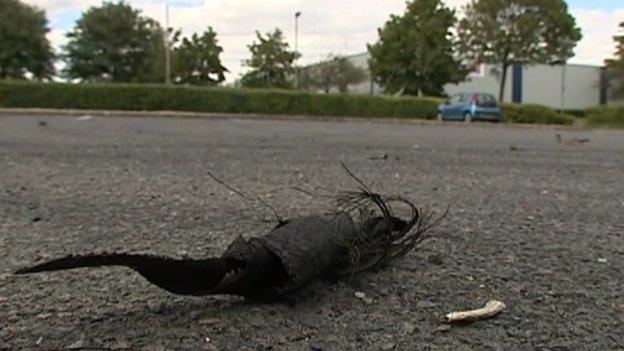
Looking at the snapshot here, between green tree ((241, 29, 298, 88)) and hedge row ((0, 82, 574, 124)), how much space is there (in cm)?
2474

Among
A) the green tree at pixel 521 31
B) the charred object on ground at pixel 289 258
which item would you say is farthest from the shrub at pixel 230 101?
the charred object on ground at pixel 289 258

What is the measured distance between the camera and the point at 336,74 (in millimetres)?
56344

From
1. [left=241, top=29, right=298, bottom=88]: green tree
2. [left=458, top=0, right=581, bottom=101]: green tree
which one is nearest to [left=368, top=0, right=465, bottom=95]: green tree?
[left=458, top=0, right=581, bottom=101]: green tree

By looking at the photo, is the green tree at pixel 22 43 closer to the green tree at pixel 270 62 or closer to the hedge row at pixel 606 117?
the green tree at pixel 270 62

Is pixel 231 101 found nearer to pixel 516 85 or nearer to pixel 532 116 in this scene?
pixel 532 116

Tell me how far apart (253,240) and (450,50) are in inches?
1615

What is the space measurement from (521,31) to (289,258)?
39.3 m

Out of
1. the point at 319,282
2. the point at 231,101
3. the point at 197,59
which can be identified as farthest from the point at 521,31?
the point at 319,282

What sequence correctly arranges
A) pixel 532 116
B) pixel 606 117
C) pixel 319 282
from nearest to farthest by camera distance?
pixel 319 282 < pixel 532 116 < pixel 606 117

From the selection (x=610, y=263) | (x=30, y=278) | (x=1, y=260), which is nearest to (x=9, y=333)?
(x=30, y=278)

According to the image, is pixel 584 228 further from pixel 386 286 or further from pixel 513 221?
pixel 386 286

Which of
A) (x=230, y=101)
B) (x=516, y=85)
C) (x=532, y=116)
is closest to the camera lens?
(x=532, y=116)

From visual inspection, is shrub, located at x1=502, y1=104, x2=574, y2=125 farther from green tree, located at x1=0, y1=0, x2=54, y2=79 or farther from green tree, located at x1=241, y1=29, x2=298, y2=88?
green tree, located at x1=0, y1=0, x2=54, y2=79

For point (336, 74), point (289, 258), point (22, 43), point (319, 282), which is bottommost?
point (319, 282)
